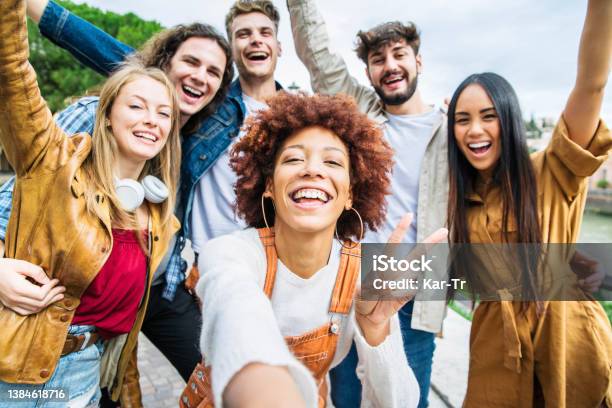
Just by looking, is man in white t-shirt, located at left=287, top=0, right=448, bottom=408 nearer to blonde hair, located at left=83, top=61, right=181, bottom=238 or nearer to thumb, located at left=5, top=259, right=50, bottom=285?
blonde hair, located at left=83, top=61, right=181, bottom=238

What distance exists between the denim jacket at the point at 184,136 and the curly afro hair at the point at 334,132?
72 cm

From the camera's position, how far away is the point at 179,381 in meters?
3.71

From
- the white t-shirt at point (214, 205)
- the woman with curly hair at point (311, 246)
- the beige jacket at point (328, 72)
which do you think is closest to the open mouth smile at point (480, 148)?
the beige jacket at point (328, 72)

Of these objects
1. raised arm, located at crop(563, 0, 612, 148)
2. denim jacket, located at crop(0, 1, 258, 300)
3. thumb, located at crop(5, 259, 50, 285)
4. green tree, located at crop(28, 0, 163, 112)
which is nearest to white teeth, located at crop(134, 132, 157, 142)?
denim jacket, located at crop(0, 1, 258, 300)

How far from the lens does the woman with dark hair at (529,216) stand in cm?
196

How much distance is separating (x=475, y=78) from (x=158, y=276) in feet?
7.49

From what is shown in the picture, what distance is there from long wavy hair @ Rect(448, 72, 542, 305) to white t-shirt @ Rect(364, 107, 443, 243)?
36 cm

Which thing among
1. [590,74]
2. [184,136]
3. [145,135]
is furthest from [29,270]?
[590,74]

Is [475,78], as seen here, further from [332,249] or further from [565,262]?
[332,249]

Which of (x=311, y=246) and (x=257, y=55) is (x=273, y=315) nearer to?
(x=311, y=246)

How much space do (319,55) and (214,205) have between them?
1536 millimetres

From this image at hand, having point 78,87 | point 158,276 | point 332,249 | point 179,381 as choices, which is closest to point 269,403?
point 332,249

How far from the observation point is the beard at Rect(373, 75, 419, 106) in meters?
2.89

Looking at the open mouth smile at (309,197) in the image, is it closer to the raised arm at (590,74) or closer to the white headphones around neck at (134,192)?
the white headphones around neck at (134,192)
